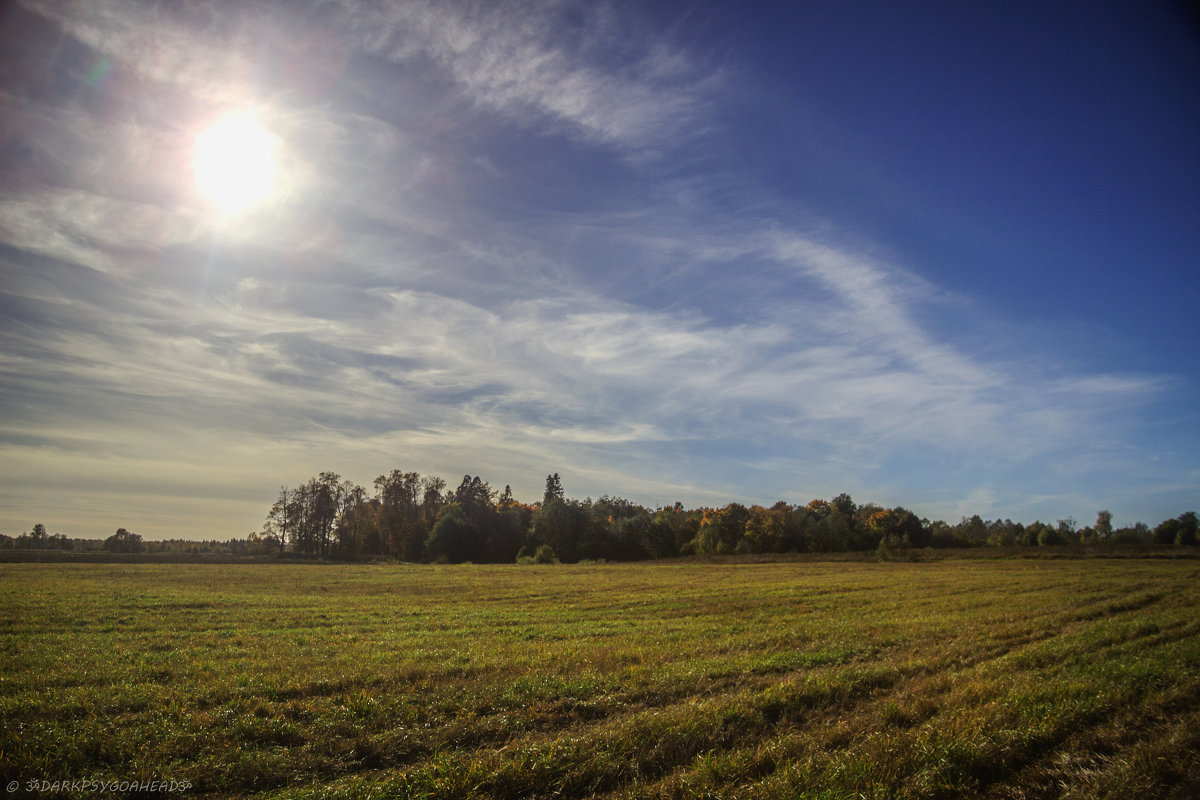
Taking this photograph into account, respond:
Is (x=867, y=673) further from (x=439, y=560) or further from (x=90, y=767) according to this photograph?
(x=439, y=560)

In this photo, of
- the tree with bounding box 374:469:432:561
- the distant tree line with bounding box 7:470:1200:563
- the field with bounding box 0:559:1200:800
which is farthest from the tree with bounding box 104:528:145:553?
the field with bounding box 0:559:1200:800

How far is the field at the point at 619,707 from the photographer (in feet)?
25.8

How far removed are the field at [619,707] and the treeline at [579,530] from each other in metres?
94.3

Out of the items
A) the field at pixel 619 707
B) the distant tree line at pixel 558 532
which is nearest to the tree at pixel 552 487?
the distant tree line at pixel 558 532

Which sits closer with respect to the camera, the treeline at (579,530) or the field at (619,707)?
the field at (619,707)

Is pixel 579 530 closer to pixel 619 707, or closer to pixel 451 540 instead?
pixel 451 540

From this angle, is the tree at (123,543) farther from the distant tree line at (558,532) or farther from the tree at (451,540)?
the tree at (451,540)

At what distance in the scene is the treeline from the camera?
117312 millimetres

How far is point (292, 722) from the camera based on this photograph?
1045cm

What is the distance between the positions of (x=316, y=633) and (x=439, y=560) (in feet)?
320

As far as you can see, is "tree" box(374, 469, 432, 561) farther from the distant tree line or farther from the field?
the field

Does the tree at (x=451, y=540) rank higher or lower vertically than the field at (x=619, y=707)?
lower

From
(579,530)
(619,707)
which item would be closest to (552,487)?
(579,530)

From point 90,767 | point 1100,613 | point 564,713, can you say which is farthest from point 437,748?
point 1100,613
